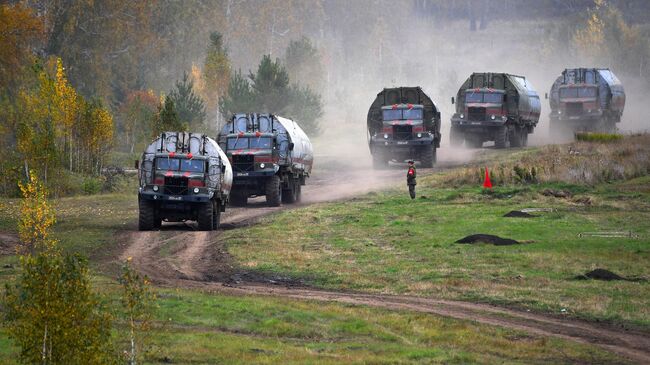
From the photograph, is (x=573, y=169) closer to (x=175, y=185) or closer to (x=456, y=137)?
(x=175, y=185)

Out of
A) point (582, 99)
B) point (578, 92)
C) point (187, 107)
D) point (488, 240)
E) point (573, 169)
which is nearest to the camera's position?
point (488, 240)

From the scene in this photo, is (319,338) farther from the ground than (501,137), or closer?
closer

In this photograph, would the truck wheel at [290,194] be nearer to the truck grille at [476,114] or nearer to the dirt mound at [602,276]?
the dirt mound at [602,276]

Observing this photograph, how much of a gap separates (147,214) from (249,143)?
8.77 metres

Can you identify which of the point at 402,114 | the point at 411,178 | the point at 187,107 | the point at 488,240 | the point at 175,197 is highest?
the point at 187,107

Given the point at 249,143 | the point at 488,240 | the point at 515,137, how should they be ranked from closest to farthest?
1. the point at 488,240
2. the point at 249,143
3. the point at 515,137

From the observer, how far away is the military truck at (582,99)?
71750 mm

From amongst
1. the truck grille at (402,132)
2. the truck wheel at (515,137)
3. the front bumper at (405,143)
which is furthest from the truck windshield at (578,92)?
the truck grille at (402,132)

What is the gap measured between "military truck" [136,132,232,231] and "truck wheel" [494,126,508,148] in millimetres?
31615

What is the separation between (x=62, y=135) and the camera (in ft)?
180

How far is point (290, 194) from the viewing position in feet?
147

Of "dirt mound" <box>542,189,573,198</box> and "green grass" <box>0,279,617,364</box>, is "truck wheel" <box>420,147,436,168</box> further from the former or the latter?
"green grass" <box>0,279,617,364</box>

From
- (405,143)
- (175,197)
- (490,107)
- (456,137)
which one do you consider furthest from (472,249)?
(456,137)

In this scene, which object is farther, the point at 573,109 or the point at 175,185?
the point at 573,109
